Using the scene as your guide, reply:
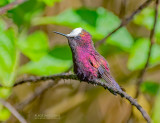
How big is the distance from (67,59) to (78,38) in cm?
57

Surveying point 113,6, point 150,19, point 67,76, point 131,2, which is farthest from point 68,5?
point 67,76

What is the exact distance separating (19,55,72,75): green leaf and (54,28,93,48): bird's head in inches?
21.3

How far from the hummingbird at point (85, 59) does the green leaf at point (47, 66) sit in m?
0.53

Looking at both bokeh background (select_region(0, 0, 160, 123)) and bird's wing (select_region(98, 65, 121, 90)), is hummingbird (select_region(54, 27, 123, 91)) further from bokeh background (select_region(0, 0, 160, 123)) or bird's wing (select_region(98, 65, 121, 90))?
bokeh background (select_region(0, 0, 160, 123))

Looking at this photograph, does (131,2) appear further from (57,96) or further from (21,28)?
(21,28)

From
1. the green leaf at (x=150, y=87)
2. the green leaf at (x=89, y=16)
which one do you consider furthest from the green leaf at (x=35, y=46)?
the green leaf at (x=150, y=87)

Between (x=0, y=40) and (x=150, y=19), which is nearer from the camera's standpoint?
(x=0, y=40)

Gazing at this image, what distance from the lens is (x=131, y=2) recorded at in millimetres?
1409

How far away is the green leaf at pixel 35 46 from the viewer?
2.66 feet

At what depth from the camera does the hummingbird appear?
0.33 meters

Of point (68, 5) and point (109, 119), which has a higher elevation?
→ point (68, 5)

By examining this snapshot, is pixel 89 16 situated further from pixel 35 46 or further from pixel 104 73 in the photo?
pixel 104 73

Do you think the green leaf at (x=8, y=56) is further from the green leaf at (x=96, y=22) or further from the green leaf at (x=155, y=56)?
the green leaf at (x=155, y=56)

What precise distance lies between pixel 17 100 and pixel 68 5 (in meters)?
0.45
